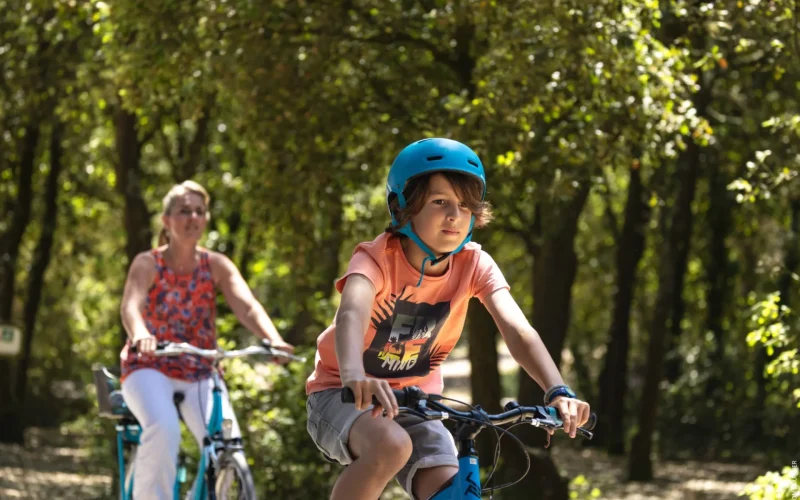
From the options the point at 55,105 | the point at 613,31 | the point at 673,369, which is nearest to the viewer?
the point at 613,31

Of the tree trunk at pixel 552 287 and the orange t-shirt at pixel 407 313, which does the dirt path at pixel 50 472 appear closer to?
the tree trunk at pixel 552 287

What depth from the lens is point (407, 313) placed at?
4.12 m

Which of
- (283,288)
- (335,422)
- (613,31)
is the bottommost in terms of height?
(335,422)

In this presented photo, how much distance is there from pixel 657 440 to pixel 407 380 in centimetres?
1696

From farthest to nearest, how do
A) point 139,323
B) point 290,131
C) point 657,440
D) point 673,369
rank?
point 673,369 < point 657,440 < point 290,131 < point 139,323

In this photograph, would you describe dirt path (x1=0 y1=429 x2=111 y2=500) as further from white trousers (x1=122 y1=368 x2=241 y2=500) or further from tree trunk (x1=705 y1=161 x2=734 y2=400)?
tree trunk (x1=705 y1=161 x2=734 y2=400)

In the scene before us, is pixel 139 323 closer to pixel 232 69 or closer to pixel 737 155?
pixel 232 69

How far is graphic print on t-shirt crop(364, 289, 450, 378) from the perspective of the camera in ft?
13.5

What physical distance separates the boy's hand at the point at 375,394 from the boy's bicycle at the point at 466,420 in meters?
0.02

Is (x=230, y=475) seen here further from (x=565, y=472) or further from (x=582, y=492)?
(x=565, y=472)

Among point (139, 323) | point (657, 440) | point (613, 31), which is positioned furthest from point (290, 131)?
point (657, 440)

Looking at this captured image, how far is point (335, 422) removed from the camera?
3.91 meters

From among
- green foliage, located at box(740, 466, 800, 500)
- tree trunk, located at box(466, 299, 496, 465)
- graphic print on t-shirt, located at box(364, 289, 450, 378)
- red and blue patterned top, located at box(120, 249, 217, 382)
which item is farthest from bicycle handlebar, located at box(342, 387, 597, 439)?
tree trunk, located at box(466, 299, 496, 465)

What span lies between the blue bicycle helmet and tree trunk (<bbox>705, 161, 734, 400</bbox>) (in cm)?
1508
